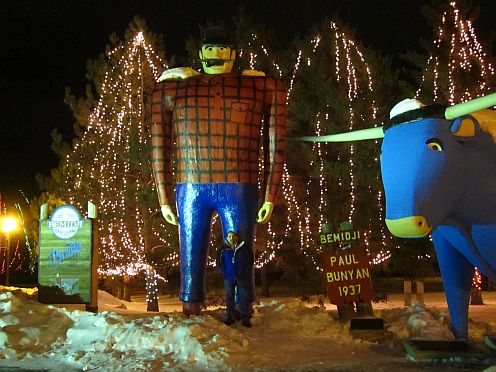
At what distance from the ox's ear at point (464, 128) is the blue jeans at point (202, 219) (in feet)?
9.60

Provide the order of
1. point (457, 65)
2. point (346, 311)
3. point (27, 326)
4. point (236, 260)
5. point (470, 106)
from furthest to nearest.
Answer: point (457, 65)
point (346, 311)
point (236, 260)
point (27, 326)
point (470, 106)

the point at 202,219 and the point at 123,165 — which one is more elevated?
the point at 123,165

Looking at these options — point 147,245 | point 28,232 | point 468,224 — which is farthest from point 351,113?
point 28,232

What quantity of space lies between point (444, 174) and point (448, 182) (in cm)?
12

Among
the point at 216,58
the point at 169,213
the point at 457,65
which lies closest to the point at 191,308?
the point at 169,213

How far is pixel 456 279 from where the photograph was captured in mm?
6875

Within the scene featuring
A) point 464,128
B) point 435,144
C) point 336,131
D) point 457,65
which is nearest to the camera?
point 435,144

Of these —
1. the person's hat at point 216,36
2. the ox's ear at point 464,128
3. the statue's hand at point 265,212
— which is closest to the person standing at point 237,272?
the statue's hand at point 265,212

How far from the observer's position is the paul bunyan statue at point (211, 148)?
7.97m

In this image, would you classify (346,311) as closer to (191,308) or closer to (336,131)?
(191,308)

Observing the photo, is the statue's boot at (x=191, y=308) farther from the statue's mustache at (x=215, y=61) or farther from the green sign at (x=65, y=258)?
the statue's mustache at (x=215, y=61)

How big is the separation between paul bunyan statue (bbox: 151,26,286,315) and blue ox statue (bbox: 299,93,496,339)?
1.82m

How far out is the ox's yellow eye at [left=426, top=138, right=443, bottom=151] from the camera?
19.3ft

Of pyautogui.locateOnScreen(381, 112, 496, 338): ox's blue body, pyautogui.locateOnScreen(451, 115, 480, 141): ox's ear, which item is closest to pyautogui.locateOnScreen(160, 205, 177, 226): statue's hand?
pyautogui.locateOnScreen(381, 112, 496, 338): ox's blue body
